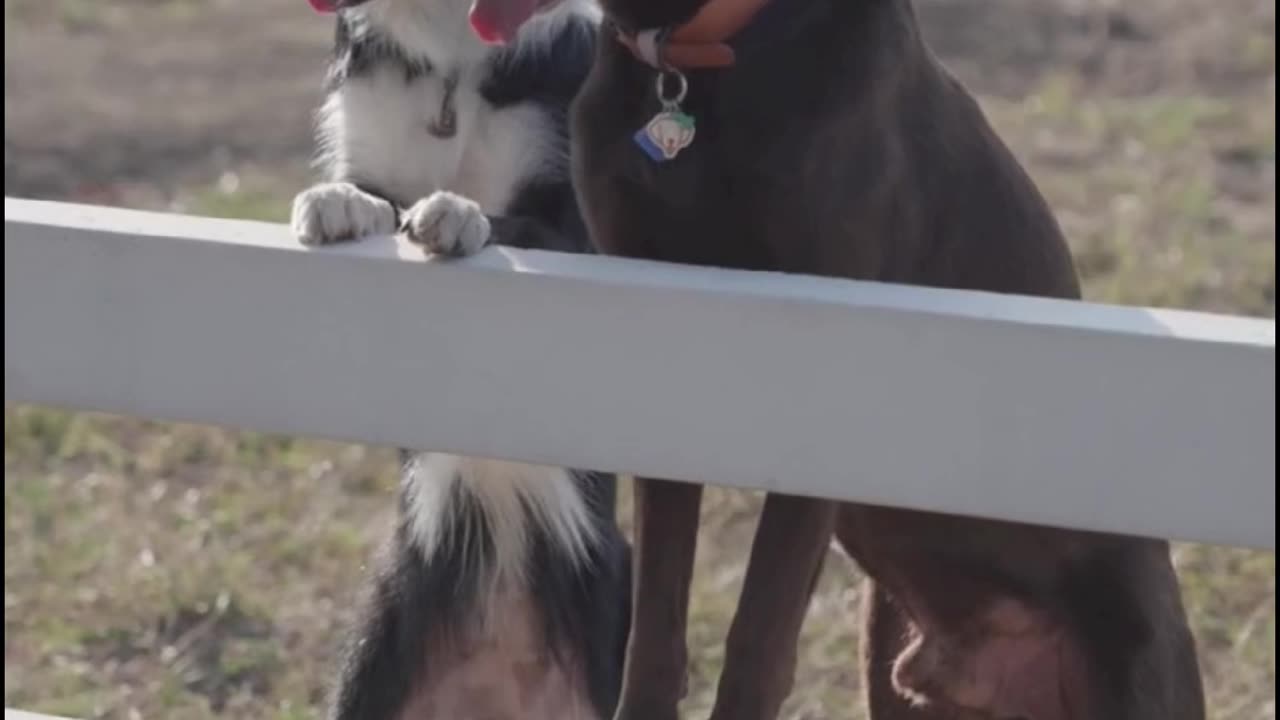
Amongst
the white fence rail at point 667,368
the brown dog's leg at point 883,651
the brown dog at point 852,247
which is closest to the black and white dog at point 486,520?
the brown dog's leg at point 883,651

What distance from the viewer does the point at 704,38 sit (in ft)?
9.14

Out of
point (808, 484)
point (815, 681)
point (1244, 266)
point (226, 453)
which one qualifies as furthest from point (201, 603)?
point (1244, 266)

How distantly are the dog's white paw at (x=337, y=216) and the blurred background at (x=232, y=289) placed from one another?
5.21 feet

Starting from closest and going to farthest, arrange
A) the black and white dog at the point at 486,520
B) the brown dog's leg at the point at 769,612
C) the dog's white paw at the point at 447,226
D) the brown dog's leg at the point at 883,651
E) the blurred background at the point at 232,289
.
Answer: the dog's white paw at the point at 447,226 < the brown dog's leg at the point at 769,612 < the brown dog's leg at the point at 883,651 < the black and white dog at the point at 486,520 < the blurred background at the point at 232,289

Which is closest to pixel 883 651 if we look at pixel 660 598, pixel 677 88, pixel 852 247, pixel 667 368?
pixel 660 598

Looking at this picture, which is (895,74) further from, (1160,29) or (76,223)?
(1160,29)

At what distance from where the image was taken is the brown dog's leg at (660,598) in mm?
2779

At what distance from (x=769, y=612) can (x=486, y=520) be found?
90 centimetres

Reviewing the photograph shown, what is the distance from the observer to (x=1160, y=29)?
354 inches

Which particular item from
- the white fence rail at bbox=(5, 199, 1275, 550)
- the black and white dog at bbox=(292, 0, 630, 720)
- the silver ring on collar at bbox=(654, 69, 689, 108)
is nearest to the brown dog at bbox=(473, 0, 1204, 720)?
the silver ring on collar at bbox=(654, 69, 689, 108)

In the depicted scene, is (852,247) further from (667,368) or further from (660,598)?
(667,368)

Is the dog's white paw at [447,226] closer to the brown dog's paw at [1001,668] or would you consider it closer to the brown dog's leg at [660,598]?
the brown dog's leg at [660,598]

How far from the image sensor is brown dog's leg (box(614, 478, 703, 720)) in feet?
9.12

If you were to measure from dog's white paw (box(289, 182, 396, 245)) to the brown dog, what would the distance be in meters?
0.28
